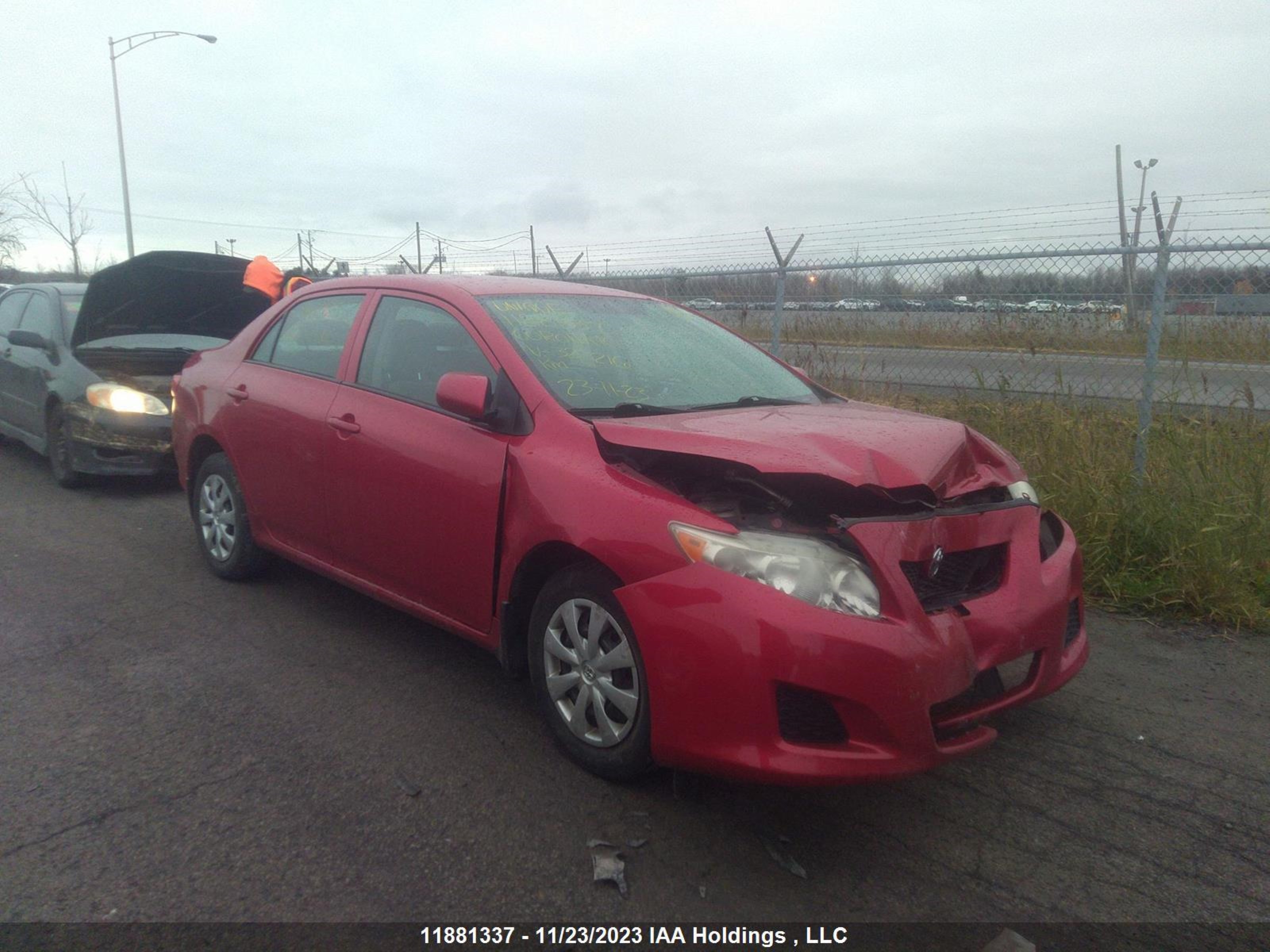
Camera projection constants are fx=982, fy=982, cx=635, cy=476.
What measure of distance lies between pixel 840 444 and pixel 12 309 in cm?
821

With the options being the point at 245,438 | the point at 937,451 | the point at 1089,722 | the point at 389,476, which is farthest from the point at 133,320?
the point at 1089,722

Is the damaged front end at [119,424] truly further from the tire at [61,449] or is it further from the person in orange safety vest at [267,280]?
the person in orange safety vest at [267,280]

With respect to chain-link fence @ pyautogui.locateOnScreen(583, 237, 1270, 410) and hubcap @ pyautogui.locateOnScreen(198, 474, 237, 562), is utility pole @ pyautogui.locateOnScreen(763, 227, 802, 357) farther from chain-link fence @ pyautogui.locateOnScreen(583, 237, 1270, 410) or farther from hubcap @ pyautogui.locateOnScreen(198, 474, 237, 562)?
hubcap @ pyautogui.locateOnScreen(198, 474, 237, 562)

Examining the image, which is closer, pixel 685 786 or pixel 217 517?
pixel 685 786

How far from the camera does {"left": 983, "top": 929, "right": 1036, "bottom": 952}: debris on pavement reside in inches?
94.3

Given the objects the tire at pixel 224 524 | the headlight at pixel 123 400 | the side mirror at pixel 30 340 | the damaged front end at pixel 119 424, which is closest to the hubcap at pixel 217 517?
the tire at pixel 224 524

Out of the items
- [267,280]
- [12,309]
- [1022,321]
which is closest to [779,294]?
[1022,321]

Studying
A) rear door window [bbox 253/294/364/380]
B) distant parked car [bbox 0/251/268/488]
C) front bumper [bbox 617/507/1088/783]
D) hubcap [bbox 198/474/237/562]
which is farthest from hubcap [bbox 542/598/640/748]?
distant parked car [bbox 0/251/268/488]

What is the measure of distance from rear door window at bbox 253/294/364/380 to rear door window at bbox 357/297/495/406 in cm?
22

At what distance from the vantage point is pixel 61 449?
7.42 m

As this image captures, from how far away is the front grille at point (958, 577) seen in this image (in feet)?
9.42

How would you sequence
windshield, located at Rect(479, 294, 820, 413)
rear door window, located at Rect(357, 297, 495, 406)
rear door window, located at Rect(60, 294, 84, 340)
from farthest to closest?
rear door window, located at Rect(60, 294, 84, 340) < rear door window, located at Rect(357, 297, 495, 406) < windshield, located at Rect(479, 294, 820, 413)

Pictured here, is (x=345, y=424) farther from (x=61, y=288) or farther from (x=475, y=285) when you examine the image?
(x=61, y=288)

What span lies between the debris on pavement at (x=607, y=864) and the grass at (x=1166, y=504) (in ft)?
10.8
